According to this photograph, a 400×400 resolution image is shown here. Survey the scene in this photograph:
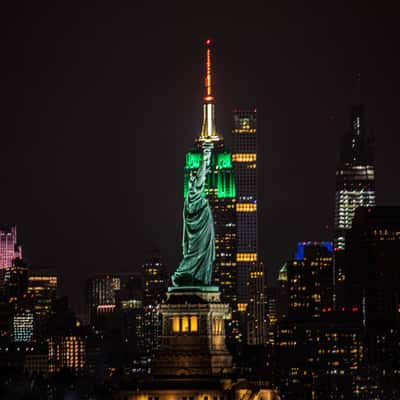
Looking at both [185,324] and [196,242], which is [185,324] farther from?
[196,242]

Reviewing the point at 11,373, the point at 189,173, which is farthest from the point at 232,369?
the point at 11,373

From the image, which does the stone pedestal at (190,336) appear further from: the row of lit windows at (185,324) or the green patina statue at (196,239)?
the green patina statue at (196,239)

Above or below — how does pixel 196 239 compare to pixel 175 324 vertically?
Result: above

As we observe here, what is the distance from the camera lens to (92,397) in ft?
506

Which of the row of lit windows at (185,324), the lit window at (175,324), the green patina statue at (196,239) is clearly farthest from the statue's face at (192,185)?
the lit window at (175,324)

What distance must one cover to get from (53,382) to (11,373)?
2959 millimetres

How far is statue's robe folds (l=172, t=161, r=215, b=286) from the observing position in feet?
481

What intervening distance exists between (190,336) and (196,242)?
5586 mm

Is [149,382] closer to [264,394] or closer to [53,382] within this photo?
[264,394]

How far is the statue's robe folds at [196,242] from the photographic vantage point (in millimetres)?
146500

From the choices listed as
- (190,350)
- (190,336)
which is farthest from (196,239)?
(190,350)

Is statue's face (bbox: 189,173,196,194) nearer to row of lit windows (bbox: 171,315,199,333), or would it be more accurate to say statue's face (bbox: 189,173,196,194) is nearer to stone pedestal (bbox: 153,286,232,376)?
stone pedestal (bbox: 153,286,232,376)

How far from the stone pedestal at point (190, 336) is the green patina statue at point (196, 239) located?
35.0 inches

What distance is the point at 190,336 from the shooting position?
145500 mm
